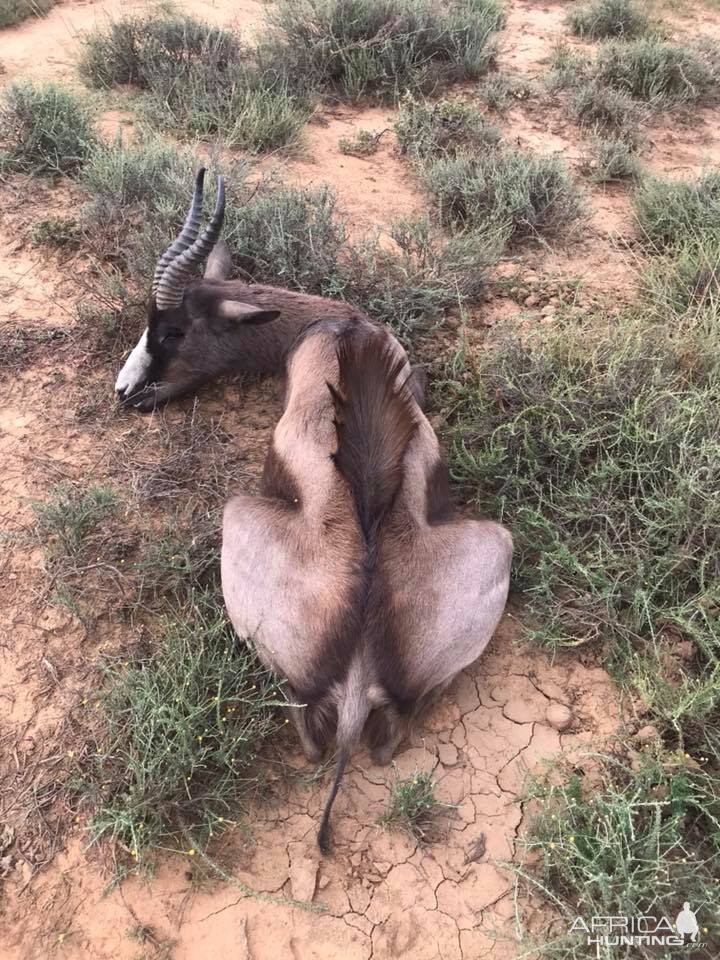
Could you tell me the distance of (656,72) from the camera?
25.5 ft

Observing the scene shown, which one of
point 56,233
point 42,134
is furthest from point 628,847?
point 42,134

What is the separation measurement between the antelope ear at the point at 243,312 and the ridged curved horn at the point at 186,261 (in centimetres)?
27

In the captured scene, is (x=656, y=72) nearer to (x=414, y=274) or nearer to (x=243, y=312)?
(x=414, y=274)

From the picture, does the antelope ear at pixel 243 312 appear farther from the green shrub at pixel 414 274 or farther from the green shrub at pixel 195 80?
the green shrub at pixel 195 80

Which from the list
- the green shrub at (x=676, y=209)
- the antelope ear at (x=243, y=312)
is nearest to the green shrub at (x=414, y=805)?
the antelope ear at (x=243, y=312)

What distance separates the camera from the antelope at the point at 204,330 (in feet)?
14.2

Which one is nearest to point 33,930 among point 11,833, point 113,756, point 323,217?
point 11,833

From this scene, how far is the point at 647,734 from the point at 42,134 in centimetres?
679

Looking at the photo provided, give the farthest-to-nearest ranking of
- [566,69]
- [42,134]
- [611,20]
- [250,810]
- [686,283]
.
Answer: [611,20], [566,69], [42,134], [686,283], [250,810]

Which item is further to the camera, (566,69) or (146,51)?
(566,69)

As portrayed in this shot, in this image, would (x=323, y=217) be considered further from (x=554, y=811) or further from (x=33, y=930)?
(x=33, y=930)

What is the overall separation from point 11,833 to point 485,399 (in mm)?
3433

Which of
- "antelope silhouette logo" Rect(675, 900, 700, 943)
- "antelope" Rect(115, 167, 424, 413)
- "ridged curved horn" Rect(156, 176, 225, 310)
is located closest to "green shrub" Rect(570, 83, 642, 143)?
"antelope" Rect(115, 167, 424, 413)

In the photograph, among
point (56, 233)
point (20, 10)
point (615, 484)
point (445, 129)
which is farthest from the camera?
point (20, 10)
